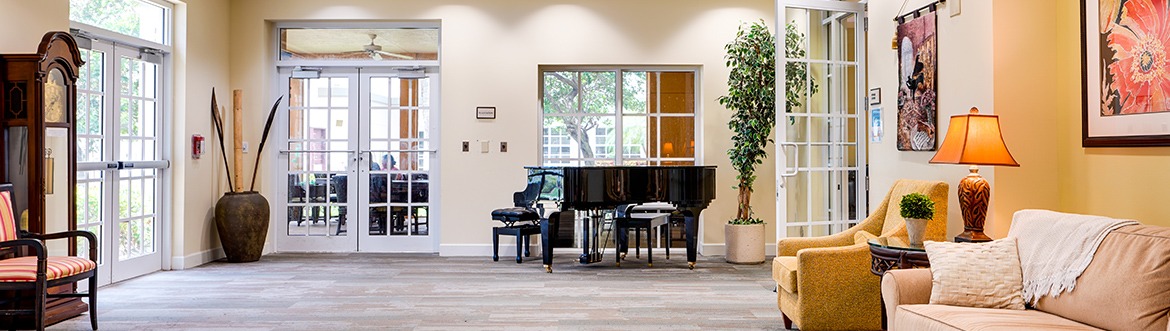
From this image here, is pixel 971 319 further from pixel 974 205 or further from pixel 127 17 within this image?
pixel 127 17

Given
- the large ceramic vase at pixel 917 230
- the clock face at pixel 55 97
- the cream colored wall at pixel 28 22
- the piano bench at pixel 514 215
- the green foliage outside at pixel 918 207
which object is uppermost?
the cream colored wall at pixel 28 22

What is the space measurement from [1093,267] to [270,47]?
287 inches

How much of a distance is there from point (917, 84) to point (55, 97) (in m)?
4.99

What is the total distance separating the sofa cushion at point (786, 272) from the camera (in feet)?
14.5

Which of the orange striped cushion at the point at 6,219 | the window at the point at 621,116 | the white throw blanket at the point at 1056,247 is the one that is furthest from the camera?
the window at the point at 621,116

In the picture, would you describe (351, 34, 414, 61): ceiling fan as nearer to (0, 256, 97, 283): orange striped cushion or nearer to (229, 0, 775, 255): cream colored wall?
(229, 0, 775, 255): cream colored wall

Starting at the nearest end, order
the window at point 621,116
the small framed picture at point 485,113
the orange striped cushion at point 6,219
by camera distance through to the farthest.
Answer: the orange striped cushion at point 6,219, the small framed picture at point 485,113, the window at point 621,116

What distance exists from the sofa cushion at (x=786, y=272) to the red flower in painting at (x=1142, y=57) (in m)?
1.66

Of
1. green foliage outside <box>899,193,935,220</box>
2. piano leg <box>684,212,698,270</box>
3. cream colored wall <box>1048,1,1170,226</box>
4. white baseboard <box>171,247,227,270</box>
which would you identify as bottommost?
white baseboard <box>171,247,227,270</box>

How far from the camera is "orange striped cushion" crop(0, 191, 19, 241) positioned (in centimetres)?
445

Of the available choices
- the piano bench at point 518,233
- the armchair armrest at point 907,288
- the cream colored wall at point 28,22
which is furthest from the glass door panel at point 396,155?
the armchair armrest at point 907,288

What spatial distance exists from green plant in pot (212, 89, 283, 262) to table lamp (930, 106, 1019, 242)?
583 cm

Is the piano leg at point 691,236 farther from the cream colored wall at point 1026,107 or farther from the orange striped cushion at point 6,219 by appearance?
the orange striped cushion at point 6,219

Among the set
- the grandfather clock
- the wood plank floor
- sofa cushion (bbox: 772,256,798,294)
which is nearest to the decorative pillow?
sofa cushion (bbox: 772,256,798,294)
